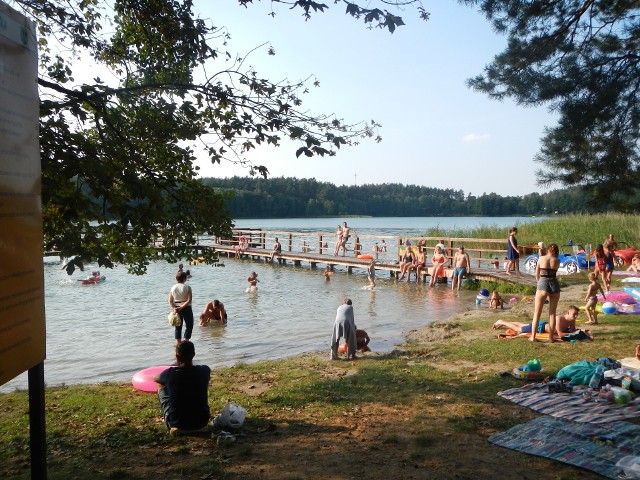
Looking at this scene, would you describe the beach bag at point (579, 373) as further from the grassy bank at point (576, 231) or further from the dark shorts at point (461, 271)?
the grassy bank at point (576, 231)

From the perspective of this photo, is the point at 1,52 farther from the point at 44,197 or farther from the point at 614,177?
the point at 614,177

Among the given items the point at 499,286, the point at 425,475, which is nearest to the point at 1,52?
the point at 425,475

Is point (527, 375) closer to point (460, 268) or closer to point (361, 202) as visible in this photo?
point (460, 268)

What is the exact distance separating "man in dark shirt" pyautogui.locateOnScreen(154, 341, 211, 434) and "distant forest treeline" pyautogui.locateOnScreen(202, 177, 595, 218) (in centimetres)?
5496

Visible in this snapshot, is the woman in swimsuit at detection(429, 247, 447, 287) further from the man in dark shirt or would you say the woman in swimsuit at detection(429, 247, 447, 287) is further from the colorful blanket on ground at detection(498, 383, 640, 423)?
the man in dark shirt

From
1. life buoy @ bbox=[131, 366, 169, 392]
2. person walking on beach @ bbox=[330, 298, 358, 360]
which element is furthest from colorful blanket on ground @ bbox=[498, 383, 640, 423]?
life buoy @ bbox=[131, 366, 169, 392]

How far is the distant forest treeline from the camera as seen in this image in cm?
7575

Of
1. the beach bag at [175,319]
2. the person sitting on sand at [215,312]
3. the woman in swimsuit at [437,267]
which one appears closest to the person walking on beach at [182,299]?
the beach bag at [175,319]

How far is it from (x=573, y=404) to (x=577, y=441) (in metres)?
1.02

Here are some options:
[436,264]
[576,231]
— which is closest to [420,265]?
[436,264]

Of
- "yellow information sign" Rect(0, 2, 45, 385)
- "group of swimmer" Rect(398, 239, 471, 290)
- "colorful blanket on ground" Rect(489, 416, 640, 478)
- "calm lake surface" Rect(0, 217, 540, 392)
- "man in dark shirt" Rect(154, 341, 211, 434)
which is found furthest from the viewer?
"group of swimmer" Rect(398, 239, 471, 290)

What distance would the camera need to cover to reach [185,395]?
508 cm

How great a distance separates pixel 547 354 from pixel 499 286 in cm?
1086

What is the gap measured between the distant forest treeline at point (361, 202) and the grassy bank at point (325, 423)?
174 ft
